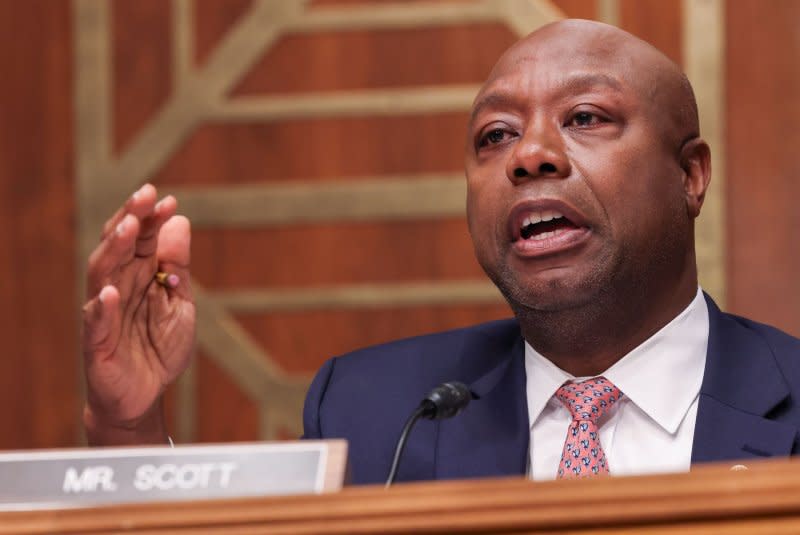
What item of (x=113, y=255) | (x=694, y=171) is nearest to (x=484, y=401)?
(x=694, y=171)

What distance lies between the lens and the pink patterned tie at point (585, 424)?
169cm

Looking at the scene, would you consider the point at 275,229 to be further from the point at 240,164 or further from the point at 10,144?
the point at 10,144

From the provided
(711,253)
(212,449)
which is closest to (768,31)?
(711,253)

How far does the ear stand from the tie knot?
1.04 feet

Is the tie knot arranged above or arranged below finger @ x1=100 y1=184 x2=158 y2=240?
below

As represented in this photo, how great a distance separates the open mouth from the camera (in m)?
1.76

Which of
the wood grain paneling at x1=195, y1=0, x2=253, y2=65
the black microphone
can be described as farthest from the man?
the wood grain paneling at x1=195, y1=0, x2=253, y2=65

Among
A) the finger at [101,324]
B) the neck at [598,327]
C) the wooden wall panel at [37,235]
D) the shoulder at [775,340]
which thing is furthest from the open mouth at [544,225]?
the wooden wall panel at [37,235]

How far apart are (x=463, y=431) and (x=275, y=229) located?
1722 millimetres

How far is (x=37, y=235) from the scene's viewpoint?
3.52 m

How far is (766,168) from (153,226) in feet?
6.57

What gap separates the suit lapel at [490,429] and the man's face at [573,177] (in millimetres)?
157

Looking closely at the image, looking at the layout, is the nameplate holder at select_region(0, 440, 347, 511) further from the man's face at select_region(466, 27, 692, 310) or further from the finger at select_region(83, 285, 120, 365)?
the man's face at select_region(466, 27, 692, 310)

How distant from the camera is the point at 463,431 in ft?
5.91
